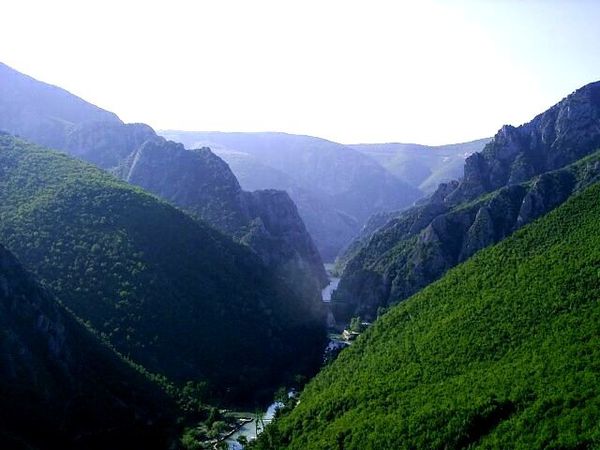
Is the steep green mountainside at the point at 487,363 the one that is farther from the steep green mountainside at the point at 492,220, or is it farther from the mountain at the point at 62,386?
the steep green mountainside at the point at 492,220

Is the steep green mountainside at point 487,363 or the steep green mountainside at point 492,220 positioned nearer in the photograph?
the steep green mountainside at point 487,363

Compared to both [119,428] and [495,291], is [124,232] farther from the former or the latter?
[495,291]

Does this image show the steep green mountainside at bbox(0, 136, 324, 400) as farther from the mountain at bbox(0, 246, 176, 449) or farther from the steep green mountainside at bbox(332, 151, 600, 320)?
the steep green mountainside at bbox(332, 151, 600, 320)

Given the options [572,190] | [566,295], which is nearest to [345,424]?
[566,295]

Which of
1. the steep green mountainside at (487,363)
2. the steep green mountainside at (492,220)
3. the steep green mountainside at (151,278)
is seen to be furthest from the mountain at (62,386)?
the steep green mountainside at (492,220)

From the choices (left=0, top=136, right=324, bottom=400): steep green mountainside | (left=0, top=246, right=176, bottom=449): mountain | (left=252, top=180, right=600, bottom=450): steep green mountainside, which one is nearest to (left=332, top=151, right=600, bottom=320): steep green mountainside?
(left=0, top=136, right=324, bottom=400): steep green mountainside

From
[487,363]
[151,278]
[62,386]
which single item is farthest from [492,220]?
[62,386]
